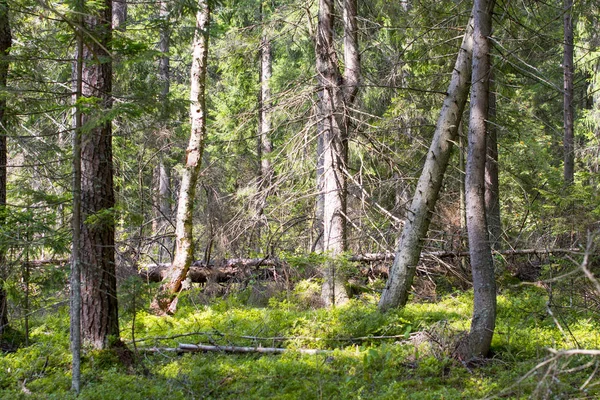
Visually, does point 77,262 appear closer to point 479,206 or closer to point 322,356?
point 322,356

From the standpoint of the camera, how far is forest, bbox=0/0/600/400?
21.0ft

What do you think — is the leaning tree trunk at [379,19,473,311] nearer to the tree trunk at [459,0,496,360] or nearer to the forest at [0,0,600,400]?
the forest at [0,0,600,400]

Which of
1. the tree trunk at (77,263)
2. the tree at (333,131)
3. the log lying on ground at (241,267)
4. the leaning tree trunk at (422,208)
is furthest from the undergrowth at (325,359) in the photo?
the log lying on ground at (241,267)

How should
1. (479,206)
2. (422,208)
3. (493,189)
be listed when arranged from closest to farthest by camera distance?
(479,206), (422,208), (493,189)

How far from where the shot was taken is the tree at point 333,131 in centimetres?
1059

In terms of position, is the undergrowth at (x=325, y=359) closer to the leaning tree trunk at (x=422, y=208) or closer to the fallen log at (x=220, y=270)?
the leaning tree trunk at (x=422, y=208)

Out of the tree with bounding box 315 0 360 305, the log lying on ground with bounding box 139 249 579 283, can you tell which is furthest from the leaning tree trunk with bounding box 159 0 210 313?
the tree with bounding box 315 0 360 305

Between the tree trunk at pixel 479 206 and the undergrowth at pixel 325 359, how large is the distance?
34 centimetres

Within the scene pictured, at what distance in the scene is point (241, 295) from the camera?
1184 cm

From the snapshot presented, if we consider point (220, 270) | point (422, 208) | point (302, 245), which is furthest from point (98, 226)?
point (302, 245)

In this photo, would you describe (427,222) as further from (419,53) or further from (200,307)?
(200,307)

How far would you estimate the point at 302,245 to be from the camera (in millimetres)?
14594

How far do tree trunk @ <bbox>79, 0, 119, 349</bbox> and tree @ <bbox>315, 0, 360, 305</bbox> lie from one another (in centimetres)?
439

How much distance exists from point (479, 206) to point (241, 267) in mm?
6890
